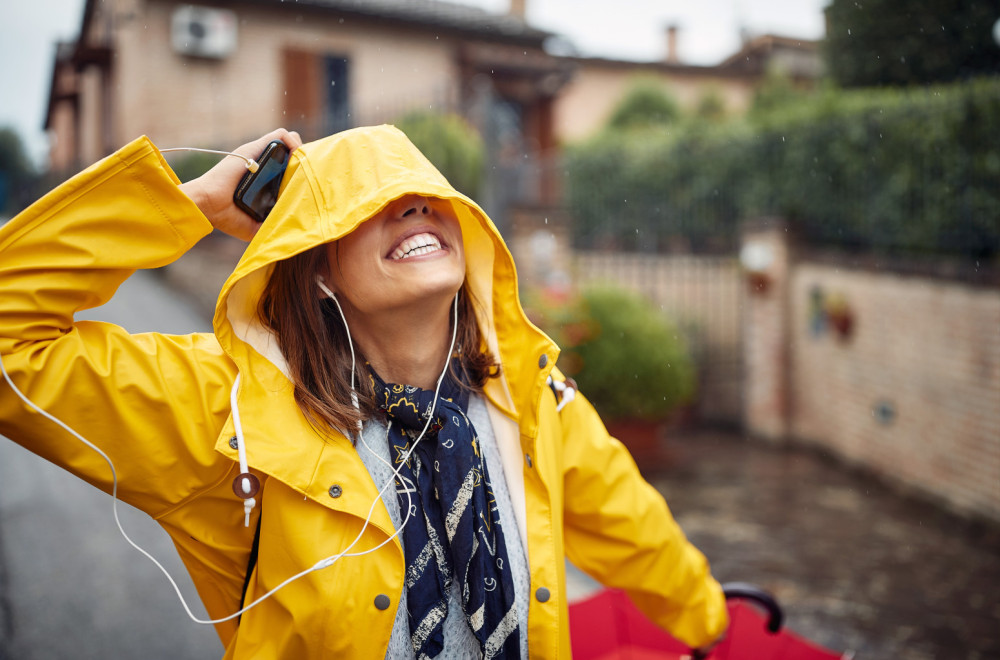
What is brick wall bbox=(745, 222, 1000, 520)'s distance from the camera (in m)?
5.17

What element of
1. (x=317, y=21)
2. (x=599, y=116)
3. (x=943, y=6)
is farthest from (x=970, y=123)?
(x=599, y=116)

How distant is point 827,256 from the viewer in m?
6.89

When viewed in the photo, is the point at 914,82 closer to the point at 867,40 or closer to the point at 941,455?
the point at 867,40

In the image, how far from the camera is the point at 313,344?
1540 millimetres

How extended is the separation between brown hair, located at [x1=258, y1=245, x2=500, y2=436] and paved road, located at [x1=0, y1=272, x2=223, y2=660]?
2.35 m

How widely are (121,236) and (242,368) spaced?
34 centimetres

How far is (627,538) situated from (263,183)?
1179mm

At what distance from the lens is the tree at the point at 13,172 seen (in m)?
3.46

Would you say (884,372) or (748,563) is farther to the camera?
(884,372)

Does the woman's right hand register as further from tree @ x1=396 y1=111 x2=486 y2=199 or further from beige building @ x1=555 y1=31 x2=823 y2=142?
beige building @ x1=555 y1=31 x2=823 y2=142

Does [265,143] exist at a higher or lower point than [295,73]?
lower

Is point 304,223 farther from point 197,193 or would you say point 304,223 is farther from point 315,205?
point 197,193

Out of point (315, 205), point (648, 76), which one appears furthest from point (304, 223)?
point (648, 76)

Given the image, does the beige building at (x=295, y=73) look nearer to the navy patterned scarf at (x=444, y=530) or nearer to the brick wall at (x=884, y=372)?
the navy patterned scarf at (x=444, y=530)
